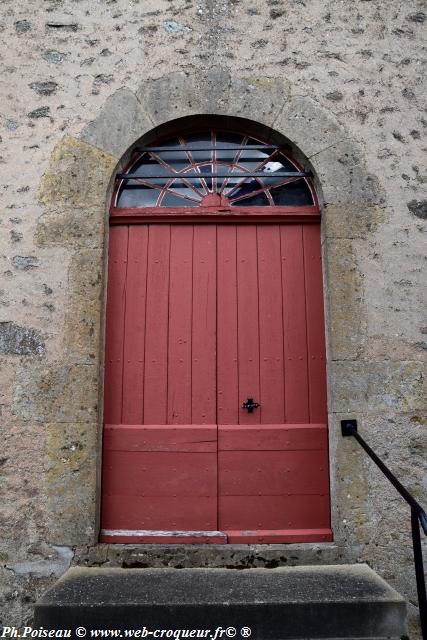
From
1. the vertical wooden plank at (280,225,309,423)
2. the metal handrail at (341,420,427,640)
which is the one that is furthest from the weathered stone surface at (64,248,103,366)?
the metal handrail at (341,420,427,640)

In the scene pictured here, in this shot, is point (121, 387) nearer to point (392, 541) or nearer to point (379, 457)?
point (379, 457)

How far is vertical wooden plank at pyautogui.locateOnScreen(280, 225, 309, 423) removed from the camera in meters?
3.83

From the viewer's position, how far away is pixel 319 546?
11.6 ft

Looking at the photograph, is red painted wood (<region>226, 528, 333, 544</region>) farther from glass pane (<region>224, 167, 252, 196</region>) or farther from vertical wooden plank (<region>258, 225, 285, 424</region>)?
glass pane (<region>224, 167, 252, 196</region>)

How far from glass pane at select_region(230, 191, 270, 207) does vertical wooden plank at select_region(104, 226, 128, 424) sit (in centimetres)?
86

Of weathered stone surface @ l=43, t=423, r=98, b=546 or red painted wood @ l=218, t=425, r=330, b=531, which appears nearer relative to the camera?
weathered stone surface @ l=43, t=423, r=98, b=546

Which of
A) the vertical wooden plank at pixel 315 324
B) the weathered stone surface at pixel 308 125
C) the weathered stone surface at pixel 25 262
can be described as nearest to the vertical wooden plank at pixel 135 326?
the weathered stone surface at pixel 25 262

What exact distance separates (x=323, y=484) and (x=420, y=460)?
64cm

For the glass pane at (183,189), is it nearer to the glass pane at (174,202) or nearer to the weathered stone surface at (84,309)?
the glass pane at (174,202)

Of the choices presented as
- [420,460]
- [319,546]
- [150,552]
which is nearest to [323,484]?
[319,546]

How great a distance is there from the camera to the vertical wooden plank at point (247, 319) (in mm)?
3844

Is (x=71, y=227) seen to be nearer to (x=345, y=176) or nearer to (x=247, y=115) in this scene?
(x=247, y=115)

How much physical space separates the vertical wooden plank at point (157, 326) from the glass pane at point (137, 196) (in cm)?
22

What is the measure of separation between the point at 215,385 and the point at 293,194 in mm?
1545
